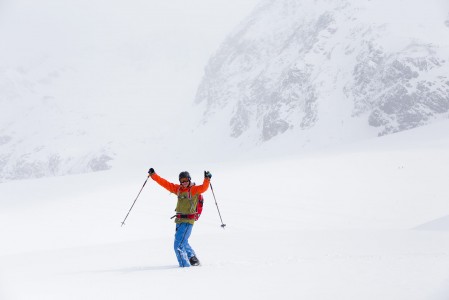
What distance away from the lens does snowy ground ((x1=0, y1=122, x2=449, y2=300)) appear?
6.32 meters

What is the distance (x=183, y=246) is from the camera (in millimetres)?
8469

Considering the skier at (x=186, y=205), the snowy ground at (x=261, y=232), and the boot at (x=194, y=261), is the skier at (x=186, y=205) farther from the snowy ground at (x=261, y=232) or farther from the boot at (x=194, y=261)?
the snowy ground at (x=261, y=232)

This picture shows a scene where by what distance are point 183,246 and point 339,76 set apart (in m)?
115

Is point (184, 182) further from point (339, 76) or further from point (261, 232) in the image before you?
point (339, 76)

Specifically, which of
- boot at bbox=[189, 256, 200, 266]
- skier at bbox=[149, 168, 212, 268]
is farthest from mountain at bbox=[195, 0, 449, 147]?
boot at bbox=[189, 256, 200, 266]

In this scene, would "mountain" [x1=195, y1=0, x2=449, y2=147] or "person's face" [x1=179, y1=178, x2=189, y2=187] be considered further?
"mountain" [x1=195, y1=0, x2=449, y2=147]

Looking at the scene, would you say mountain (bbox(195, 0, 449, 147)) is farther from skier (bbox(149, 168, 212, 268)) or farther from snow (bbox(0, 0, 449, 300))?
skier (bbox(149, 168, 212, 268))

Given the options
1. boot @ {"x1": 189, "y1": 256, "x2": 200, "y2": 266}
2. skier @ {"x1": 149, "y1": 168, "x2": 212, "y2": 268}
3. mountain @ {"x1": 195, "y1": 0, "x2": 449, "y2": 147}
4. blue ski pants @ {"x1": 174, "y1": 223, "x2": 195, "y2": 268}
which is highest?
mountain @ {"x1": 195, "y1": 0, "x2": 449, "y2": 147}

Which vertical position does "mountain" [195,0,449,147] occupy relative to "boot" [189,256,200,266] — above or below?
above

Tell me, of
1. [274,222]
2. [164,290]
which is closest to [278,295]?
[164,290]

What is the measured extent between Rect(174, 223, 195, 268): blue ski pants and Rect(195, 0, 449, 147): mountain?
9633 cm

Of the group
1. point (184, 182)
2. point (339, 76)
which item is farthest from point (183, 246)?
point (339, 76)

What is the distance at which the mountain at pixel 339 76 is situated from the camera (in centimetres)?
10562

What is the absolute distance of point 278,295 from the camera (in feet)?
18.8
